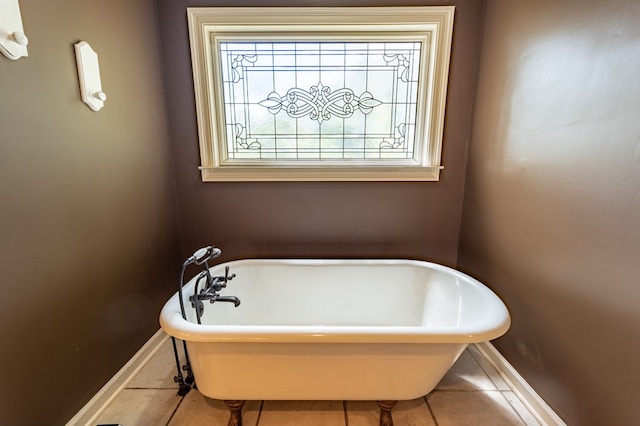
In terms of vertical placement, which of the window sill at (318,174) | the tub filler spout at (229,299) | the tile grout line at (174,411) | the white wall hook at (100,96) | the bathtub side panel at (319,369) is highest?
the white wall hook at (100,96)

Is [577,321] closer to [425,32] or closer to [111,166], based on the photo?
[425,32]

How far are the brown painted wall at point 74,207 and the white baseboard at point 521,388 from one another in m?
2.01

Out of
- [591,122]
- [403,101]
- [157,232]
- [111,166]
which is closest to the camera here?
[591,122]

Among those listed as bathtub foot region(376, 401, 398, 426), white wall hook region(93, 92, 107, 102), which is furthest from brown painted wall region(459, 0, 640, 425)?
white wall hook region(93, 92, 107, 102)

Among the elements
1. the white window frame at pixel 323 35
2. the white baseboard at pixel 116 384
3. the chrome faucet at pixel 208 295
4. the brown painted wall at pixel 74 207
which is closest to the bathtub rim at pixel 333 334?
the chrome faucet at pixel 208 295

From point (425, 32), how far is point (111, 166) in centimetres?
194

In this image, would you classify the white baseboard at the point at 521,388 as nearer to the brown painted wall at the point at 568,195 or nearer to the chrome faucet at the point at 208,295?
the brown painted wall at the point at 568,195

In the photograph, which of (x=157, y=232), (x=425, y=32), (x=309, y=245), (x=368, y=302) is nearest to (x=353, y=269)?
(x=368, y=302)

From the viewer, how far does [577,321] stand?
117 cm

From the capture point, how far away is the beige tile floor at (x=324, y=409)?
52.5 inches

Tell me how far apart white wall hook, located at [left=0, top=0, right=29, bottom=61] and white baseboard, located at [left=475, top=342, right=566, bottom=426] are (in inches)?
97.1

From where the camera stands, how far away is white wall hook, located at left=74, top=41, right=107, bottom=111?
4.11ft

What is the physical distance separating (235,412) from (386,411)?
0.65 metres

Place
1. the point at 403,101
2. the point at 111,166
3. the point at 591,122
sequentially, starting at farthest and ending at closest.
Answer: the point at 403,101 < the point at 111,166 < the point at 591,122
